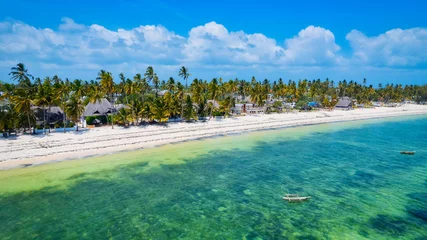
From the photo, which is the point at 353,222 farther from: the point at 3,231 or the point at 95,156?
the point at 95,156

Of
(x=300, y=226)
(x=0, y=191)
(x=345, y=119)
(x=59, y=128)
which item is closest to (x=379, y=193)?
(x=300, y=226)

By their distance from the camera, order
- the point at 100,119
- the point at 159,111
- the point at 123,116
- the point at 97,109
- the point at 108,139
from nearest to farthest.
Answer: the point at 108,139 → the point at 123,116 → the point at 159,111 → the point at 100,119 → the point at 97,109

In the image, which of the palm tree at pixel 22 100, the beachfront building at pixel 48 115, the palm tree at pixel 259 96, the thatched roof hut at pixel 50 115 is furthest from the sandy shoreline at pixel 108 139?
the palm tree at pixel 259 96

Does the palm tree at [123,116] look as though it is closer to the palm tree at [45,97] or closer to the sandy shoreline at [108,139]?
the sandy shoreline at [108,139]

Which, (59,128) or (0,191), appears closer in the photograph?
(0,191)

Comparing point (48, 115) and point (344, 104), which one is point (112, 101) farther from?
point (344, 104)

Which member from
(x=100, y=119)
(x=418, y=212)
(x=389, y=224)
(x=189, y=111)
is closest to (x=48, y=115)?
(x=100, y=119)

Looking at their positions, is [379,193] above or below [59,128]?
below

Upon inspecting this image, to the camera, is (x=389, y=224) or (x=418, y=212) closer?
(x=389, y=224)
